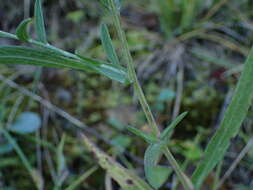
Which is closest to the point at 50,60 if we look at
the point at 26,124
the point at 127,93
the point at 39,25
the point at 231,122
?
the point at 39,25

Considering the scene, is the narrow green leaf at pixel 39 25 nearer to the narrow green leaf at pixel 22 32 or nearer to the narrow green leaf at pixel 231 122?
the narrow green leaf at pixel 22 32

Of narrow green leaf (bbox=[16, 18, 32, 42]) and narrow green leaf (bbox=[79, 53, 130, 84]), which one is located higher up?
narrow green leaf (bbox=[16, 18, 32, 42])

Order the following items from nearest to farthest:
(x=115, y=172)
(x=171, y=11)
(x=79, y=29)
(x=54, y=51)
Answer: (x=54, y=51) < (x=115, y=172) < (x=171, y=11) < (x=79, y=29)

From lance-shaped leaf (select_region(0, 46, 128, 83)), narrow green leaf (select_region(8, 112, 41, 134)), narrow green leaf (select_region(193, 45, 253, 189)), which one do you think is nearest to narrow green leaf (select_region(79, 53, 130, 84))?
lance-shaped leaf (select_region(0, 46, 128, 83))

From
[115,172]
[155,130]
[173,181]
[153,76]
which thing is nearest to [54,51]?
[155,130]

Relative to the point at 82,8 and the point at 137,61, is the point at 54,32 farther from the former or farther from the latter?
the point at 137,61

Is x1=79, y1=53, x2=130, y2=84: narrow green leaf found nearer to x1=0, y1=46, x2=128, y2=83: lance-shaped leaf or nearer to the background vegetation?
x1=0, y1=46, x2=128, y2=83: lance-shaped leaf
